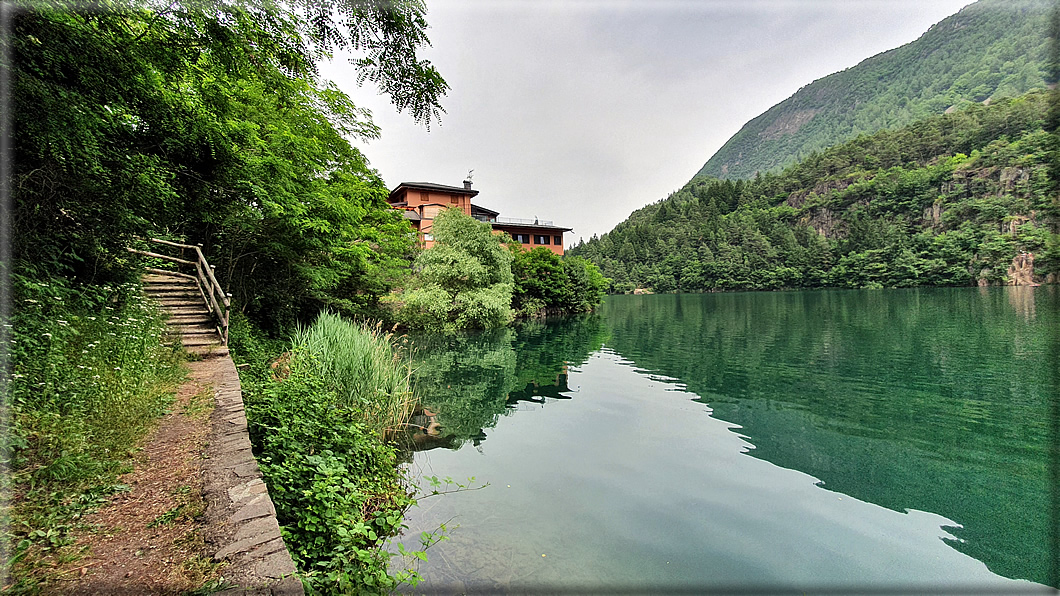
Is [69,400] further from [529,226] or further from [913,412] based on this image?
[529,226]

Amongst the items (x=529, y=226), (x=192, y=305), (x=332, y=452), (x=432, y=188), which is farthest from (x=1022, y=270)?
(x=192, y=305)

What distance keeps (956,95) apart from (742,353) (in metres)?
188

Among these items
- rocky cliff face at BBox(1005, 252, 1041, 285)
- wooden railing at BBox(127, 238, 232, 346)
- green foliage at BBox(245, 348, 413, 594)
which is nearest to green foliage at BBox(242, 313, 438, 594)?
green foliage at BBox(245, 348, 413, 594)

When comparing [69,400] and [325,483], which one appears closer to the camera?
[69,400]

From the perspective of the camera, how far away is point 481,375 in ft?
41.7

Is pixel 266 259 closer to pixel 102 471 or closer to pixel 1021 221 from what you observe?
pixel 102 471

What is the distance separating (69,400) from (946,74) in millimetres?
234706

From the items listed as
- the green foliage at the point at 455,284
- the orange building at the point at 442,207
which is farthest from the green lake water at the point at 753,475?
the orange building at the point at 442,207

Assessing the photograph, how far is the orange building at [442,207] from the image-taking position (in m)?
37.2

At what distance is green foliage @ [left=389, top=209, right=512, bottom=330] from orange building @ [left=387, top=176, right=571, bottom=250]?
10.8m

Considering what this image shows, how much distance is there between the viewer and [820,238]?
8800 centimetres

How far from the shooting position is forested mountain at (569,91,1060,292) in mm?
62531

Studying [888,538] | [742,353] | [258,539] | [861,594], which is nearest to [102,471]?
[258,539]

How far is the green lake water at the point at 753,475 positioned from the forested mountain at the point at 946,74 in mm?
153809
